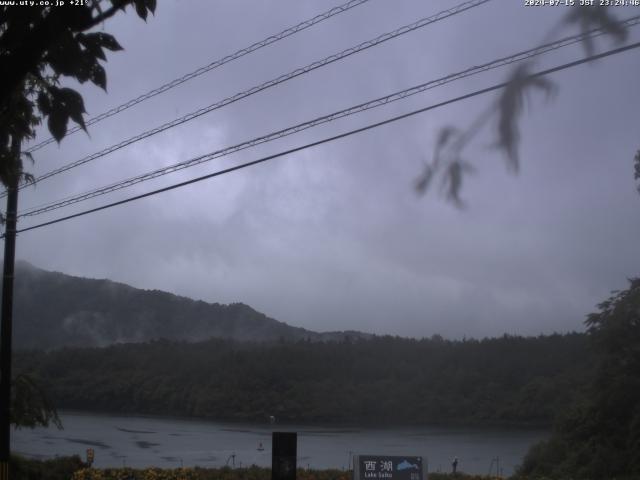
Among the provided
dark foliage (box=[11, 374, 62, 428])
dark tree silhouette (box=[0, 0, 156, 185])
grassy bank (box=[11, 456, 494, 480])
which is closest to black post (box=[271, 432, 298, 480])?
grassy bank (box=[11, 456, 494, 480])

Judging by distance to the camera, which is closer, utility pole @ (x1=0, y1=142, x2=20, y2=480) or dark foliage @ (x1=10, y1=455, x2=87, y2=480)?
utility pole @ (x1=0, y1=142, x2=20, y2=480)

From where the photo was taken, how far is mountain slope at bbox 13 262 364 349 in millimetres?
41656

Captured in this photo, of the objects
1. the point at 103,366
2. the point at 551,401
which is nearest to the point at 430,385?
the point at 551,401

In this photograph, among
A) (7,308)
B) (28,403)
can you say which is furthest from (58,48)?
(28,403)

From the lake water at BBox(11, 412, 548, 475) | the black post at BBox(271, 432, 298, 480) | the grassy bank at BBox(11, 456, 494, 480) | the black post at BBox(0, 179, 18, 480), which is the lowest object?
the lake water at BBox(11, 412, 548, 475)

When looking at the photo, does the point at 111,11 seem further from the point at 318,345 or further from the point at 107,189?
the point at 318,345

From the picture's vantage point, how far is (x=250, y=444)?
2700cm

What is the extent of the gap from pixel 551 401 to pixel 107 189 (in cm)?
1891

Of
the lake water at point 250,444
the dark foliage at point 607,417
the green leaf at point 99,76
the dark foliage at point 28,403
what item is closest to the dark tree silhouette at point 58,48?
the green leaf at point 99,76

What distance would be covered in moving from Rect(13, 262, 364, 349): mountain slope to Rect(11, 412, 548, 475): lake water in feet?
32.8

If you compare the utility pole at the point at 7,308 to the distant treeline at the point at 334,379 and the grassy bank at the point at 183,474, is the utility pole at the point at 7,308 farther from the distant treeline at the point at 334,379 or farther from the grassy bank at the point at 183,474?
the distant treeline at the point at 334,379

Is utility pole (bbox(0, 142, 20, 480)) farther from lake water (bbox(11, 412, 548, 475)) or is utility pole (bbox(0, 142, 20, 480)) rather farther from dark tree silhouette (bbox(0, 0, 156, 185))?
dark tree silhouette (bbox(0, 0, 156, 185))

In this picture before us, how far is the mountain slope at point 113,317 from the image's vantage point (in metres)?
41.7

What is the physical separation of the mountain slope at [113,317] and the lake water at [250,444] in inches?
394
